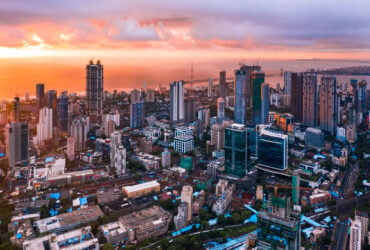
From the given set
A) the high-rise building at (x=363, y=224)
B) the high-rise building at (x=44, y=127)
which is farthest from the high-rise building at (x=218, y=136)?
the high-rise building at (x=44, y=127)

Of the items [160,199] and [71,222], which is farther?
[160,199]

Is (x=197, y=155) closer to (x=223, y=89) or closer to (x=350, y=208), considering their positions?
(x=350, y=208)

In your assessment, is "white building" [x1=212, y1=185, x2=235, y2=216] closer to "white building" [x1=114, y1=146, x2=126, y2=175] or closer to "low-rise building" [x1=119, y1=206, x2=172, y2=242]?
"low-rise building" [x1=119, y1=206, x2=172, y2=242]

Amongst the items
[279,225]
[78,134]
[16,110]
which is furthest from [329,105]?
[16,110]

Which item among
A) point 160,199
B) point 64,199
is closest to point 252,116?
point 160,199

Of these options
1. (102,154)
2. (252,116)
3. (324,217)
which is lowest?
(324,217)

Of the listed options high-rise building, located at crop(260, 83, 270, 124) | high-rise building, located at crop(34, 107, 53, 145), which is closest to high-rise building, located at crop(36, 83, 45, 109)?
high-rise building, located at crop(34, 107, 53, 145)

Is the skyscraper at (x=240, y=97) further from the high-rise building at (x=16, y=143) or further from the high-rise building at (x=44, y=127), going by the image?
the high-rise building at (x=16, y=143)
